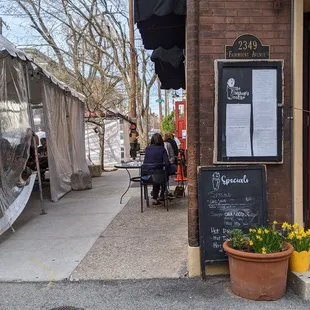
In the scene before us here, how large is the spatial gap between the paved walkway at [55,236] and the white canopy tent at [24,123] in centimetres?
54

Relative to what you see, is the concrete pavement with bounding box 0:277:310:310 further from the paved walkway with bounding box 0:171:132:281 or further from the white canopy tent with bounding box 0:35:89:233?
the white canopy tent with bounding box 0:35:89:233

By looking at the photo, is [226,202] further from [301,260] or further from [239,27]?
[239,27]

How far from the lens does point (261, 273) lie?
10.7ft

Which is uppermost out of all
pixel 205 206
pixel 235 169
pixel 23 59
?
pixel 23 59

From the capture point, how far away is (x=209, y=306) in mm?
3234

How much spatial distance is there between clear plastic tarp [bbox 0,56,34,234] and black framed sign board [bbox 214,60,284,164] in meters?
3.46

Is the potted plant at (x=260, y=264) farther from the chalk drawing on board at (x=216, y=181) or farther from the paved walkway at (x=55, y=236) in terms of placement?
the paved walkway at (x=55, y=236)

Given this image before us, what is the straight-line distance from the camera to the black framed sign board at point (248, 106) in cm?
380

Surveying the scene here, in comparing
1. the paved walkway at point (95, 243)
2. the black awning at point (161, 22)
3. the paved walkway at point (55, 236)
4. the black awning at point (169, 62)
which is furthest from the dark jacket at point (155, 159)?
the black awning at point (161, 22)

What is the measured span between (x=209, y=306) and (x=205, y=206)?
3.09 feet

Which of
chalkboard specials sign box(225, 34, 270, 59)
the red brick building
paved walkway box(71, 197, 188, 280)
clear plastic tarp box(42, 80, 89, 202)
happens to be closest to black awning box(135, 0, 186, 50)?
the red brick building

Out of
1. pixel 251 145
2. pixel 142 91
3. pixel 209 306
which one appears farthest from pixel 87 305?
pixel 142 91

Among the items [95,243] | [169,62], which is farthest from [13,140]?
[169,62]

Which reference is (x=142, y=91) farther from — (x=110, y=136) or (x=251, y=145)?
(x=251, y=145)
